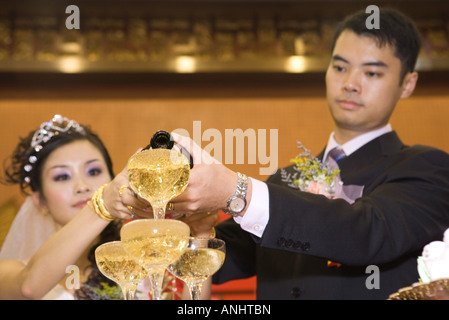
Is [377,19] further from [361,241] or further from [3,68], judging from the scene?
[3,68]

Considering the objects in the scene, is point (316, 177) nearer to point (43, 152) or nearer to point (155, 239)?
point (155, 239)

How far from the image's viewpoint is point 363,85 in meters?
1.79

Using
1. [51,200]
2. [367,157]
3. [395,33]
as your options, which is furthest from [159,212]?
[51,200]

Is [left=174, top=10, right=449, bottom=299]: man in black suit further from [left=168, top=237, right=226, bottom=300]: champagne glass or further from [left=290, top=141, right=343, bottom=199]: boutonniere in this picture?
[left=168, top=237, right=226, bottom=300]: champagne glass

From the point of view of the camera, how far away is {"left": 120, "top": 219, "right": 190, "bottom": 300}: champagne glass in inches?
34.4

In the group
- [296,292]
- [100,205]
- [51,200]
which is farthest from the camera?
[51,200]

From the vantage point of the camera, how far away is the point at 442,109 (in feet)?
10.9

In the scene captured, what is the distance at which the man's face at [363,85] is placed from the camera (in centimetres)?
179

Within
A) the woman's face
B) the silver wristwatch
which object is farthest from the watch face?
the woman's face

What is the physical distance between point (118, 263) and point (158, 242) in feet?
0.77

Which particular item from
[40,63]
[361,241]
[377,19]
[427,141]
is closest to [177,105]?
[40,63]

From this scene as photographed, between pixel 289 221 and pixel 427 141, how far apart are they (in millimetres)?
2209

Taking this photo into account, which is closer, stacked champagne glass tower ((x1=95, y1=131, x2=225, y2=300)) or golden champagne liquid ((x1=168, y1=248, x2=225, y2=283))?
stacked champagne glass tower ((x1=95, y1=131, x2=225, y2=300))

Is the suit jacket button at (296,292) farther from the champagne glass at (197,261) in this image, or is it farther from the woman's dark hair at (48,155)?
the woman's dark hair at (48,155)
